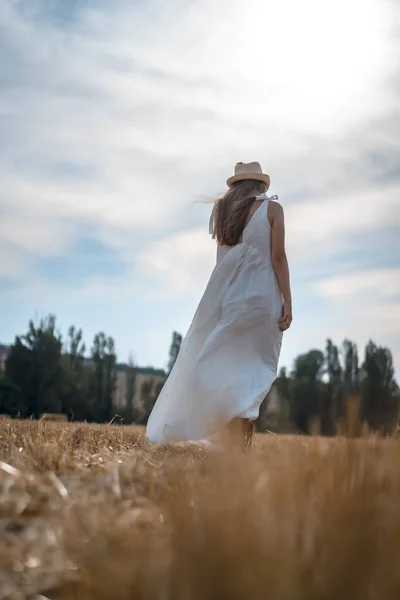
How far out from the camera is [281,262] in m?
5.36

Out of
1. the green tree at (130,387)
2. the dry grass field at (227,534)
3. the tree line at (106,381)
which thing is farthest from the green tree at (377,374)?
the dry grass field at (227,534)

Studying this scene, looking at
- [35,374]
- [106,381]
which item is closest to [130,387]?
[106,381]

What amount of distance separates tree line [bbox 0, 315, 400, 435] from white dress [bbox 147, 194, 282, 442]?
23576 mm

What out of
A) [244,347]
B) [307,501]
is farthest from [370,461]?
[244,347]

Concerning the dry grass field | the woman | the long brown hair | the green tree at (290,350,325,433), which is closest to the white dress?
the woman

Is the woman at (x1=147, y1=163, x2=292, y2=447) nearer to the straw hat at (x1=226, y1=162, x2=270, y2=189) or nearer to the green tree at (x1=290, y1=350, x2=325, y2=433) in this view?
the straw hat at (x1=226, y1=162, x2=270, y2=189)

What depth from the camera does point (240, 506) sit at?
1442 mm

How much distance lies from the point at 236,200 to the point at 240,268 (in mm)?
617

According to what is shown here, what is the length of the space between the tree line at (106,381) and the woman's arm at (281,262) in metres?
23.5

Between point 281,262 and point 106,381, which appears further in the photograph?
point 106,381

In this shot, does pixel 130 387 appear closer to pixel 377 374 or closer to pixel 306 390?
pixel 306 390

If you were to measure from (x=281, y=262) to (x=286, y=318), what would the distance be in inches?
17.5

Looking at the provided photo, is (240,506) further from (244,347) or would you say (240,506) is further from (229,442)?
(244,347)

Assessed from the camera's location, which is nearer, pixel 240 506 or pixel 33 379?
pixel 240 506
